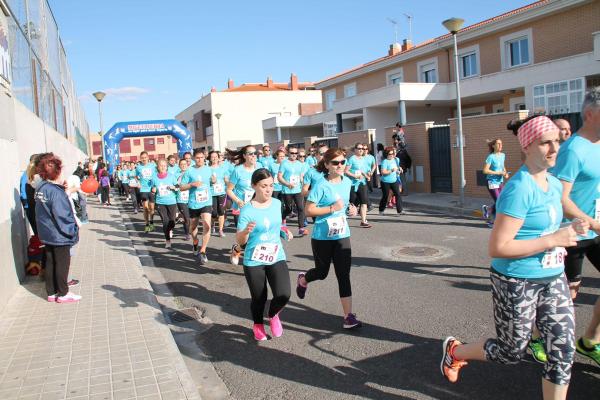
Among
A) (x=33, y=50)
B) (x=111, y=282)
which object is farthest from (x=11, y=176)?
(x=33, y=50)

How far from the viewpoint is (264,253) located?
15.9ft

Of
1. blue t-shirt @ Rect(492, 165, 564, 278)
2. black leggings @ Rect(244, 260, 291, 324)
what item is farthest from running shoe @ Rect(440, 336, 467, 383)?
black leggings @ Rect(244, 260, 291, 324)

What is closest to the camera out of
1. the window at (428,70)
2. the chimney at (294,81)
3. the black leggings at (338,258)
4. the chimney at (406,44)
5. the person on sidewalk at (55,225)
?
the black leggings at (338,258)

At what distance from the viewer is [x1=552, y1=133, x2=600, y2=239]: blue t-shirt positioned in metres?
3.92

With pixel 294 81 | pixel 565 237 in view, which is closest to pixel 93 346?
pixel 565 237

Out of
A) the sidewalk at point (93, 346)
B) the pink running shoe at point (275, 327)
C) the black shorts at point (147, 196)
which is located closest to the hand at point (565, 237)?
the sidewalk at point (93, 346)

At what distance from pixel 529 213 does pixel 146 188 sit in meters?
12.4

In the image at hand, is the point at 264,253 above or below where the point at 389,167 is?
below

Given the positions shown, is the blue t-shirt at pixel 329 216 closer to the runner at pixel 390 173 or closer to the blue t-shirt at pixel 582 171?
the blue t-shirt at pixel 582 171

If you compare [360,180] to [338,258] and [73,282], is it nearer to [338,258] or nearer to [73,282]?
[73,282]

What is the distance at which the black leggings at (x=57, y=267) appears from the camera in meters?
6.57

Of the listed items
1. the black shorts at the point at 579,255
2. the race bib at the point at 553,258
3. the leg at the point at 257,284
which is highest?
the race bib at the point at 553,258

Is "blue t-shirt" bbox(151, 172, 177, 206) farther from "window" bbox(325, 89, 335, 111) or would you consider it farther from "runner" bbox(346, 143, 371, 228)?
"window" bbox(325, 89, 335, 111)

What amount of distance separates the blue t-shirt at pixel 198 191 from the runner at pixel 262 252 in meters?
4.50
